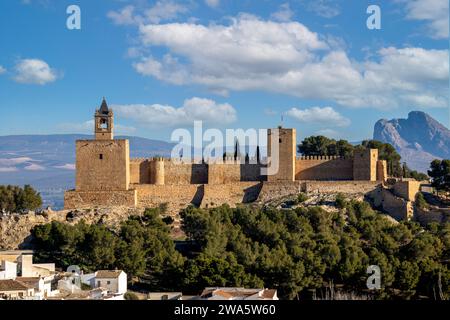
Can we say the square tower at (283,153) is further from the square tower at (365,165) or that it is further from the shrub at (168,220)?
the shrub at (168,220)

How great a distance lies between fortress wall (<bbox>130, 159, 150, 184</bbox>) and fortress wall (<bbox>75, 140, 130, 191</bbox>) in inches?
29.1

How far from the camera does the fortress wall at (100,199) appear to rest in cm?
3731

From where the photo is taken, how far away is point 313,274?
2930cm

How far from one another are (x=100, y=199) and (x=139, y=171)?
287 cm

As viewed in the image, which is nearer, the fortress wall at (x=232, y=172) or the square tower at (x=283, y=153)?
the square tower at (x=283, y=153)

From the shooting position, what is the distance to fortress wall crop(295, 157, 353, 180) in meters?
39.8

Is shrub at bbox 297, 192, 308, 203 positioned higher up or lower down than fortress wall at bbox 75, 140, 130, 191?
lower down

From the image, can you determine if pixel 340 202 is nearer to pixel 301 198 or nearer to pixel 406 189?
pixel 301 198

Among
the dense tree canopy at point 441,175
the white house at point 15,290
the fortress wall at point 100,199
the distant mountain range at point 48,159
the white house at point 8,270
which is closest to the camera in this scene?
the white house at point 15,290

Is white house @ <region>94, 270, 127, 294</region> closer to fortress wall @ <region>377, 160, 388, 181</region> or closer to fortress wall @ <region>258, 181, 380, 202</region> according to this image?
fortress wall @ <region>258, 181, 380, 202</region>

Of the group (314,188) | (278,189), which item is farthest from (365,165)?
(278,189)

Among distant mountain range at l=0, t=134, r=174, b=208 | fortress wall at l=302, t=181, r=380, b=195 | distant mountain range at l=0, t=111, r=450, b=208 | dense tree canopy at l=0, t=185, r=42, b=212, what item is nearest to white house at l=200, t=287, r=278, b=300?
fortress wall at l=302, t=181, r=380, b=195

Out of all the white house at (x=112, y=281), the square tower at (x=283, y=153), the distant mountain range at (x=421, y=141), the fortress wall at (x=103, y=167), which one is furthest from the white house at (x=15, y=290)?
the distant mountain range at (x=421, y=141)

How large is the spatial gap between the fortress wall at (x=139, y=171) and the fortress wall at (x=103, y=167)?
2.43 ft
